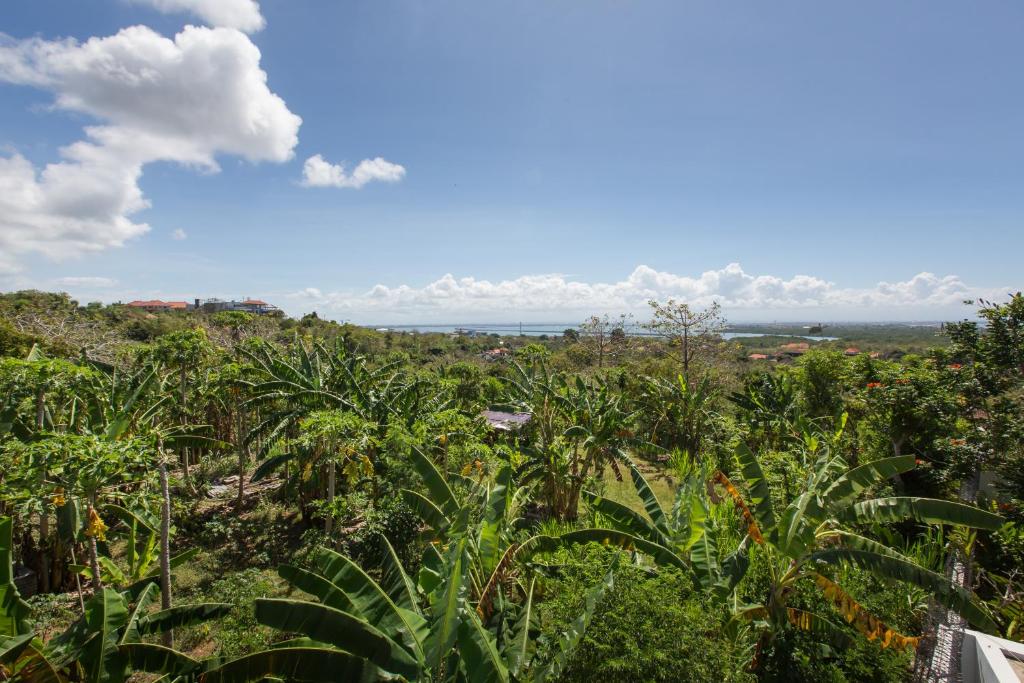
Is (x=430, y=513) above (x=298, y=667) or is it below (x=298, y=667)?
above

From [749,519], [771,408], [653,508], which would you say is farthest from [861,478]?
[771,408]

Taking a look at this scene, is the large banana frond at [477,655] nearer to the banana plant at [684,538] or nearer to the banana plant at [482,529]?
the banana plant at [482,529]

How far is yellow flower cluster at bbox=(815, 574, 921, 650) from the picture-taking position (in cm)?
606

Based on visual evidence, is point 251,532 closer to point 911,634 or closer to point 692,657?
point 692,657

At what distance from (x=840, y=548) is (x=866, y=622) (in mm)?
947

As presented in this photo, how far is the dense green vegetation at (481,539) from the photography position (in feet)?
16.7

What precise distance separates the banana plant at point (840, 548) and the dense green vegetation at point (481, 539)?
0.13 ft

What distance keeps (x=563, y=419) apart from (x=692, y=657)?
32.6ft

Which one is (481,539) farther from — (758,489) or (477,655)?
(758,489)

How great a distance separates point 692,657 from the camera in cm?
466

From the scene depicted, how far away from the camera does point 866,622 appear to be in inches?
245

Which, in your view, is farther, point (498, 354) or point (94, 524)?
point (498, 354)

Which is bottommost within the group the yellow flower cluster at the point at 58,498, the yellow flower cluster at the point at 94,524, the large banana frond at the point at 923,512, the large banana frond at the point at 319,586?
the large banana frond at the point at 319,586

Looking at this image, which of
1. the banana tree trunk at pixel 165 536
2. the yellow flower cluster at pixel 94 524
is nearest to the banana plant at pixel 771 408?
the banana tree trunk at pixel 165 536
